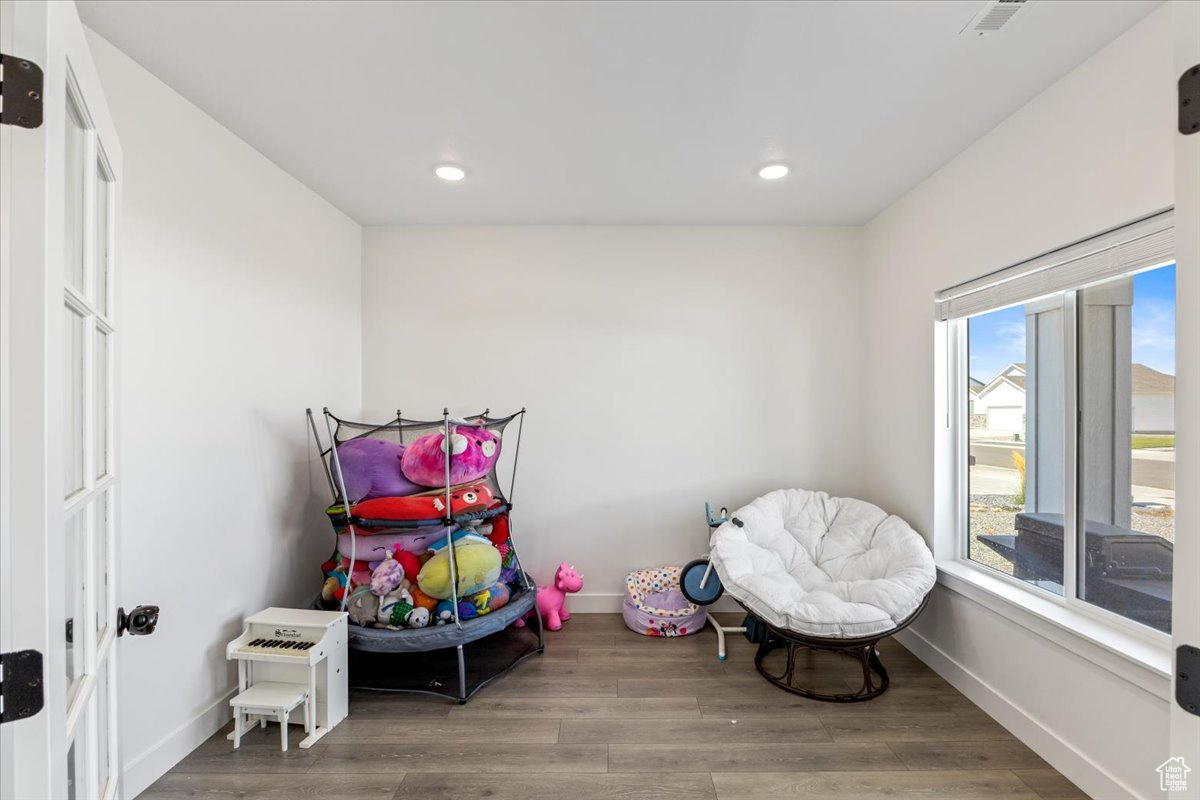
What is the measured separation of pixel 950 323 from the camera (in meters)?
2.49

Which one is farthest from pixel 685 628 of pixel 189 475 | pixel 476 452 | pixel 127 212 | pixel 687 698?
pixel 127 212

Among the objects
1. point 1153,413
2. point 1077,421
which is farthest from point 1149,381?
point 1077,421

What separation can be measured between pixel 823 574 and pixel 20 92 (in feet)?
10.2

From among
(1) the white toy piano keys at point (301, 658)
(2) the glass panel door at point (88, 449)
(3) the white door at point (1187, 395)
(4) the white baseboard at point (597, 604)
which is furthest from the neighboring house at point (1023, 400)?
(1) the white toy piano keys at point (301, 658)

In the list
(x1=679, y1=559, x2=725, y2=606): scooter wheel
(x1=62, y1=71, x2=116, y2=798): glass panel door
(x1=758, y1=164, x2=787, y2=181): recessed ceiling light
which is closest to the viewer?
(x1=62, y1=71, x2=116, y2=798): glass panel door

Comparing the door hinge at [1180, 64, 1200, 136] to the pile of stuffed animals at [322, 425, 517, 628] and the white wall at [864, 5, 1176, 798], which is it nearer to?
the white wall at [864, 5, 1176, 798]

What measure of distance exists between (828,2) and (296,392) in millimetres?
2687

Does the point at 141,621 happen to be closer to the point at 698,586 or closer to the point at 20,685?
the point at 20,685

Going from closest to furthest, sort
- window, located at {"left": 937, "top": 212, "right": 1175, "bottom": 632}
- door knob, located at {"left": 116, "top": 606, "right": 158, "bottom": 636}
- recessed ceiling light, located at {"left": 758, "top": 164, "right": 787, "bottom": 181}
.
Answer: door knob, located at {"left": 116, "top": 606, "right": 158, "bottom": 636}
window, located at {"left": 937, "top": 212, "right": 1175, "bottom": 632}
recessed ceiling light, located at {"left": 758, "top": 164, "right": 787, "bottom": 181}

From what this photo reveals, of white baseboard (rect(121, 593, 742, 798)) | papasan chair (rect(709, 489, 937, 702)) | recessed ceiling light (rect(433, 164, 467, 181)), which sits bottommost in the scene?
white baseboard (rect(121, 593, 742, 798))

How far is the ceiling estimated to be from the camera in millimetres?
1487

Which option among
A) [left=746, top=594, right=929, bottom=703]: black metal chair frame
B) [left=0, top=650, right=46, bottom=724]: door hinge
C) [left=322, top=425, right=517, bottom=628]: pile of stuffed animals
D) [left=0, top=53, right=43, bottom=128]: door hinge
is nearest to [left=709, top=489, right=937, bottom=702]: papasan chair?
[left=746, top=594, right=929, bottom=703]: black metal chair frame

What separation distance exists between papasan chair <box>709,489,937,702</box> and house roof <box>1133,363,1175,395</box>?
3.51ft

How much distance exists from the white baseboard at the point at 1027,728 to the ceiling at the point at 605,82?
92.4 inches
